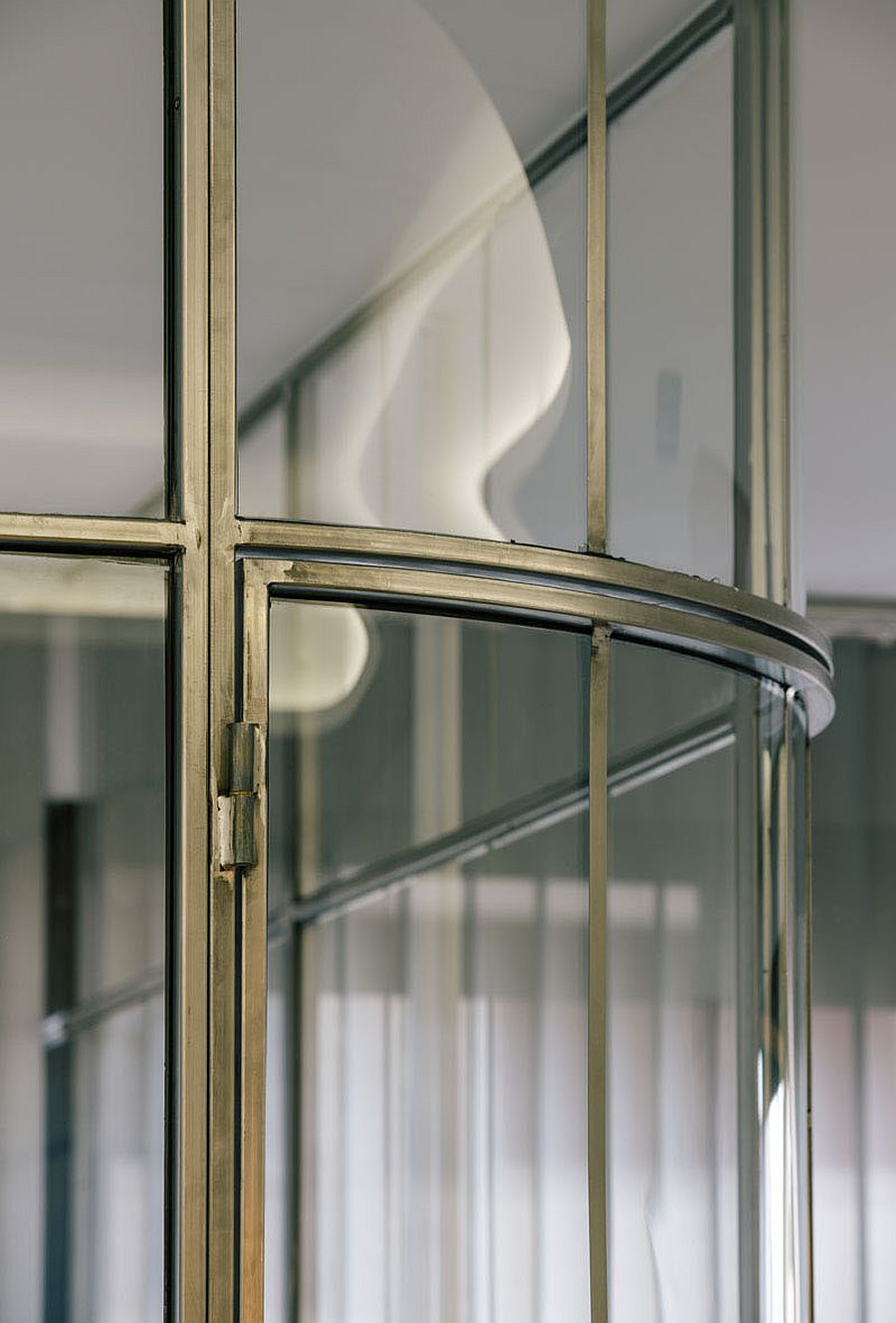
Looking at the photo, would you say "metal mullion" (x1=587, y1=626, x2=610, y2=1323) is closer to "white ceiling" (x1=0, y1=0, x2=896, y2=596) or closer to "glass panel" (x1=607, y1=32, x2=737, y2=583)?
"glass panel" (x1=607, y1=32, x2=737, y2=583)

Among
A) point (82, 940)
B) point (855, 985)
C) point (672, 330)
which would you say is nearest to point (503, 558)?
point (672, 330)

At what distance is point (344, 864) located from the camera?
1.23 metres

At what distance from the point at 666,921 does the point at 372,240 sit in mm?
593

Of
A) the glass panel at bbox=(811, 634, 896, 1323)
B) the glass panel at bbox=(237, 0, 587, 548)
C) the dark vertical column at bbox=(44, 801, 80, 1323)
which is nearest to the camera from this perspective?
the dark vertical column at bbox=(44, 801, 80, 1323)

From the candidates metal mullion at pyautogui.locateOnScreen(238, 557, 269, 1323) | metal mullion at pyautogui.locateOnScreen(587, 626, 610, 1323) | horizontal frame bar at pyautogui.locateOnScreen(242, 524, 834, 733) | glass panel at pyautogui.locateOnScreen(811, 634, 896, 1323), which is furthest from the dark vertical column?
glass panel at pyautogui.locateOnScreen(811, 634, 896, 1323)

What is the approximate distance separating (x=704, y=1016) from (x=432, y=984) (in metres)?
0.29

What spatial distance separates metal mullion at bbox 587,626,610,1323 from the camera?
4.31 feet

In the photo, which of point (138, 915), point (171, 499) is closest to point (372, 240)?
point (171, 499)

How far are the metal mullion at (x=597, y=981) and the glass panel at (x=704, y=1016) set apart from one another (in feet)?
0.04

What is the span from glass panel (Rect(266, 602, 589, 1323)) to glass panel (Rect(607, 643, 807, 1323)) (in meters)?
0.05

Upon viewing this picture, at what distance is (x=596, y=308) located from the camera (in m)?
1.39

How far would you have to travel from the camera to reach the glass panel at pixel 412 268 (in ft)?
4.06

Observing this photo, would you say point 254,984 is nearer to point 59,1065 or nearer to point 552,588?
point 59,1065

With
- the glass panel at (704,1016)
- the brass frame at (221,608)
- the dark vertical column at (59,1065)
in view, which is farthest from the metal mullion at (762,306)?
the dark vertical column at (59,1065)
